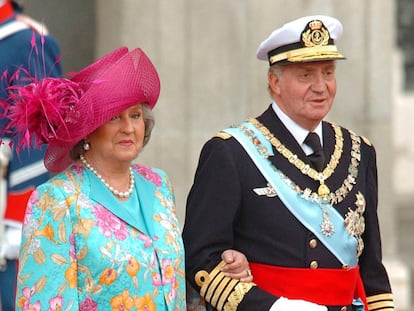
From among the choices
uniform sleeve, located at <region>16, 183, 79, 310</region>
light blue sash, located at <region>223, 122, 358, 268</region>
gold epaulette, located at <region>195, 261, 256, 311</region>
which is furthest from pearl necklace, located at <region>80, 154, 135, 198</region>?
light blue sash, located at <region>223, 122, 358, 268</region>

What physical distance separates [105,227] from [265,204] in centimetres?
65

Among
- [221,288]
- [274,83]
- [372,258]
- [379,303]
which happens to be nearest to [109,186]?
[221,288]

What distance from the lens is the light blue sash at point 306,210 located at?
4.38 meters

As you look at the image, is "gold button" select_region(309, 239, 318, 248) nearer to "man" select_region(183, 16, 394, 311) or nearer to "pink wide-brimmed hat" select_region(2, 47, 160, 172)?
"man" select_region(183, 16, 394, 311)

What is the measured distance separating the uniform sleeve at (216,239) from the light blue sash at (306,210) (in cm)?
12

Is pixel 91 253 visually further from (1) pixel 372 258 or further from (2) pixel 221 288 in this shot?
(1) pixel 372 258

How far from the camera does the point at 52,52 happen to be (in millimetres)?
5688

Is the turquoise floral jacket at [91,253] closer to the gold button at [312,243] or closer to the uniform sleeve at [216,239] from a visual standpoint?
the uniform sleeve at [216,239]

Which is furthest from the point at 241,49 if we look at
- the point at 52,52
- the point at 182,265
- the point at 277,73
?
the point at 182,265

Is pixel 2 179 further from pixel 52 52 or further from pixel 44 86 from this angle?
pixel 44 86

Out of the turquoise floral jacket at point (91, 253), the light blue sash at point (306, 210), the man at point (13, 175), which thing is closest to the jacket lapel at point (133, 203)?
the turquoise floral jacket at point (91, 253)

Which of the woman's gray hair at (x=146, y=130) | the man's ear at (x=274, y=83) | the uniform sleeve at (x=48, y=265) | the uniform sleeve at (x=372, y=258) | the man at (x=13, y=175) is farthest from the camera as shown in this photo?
the man at (x=13, y=175)

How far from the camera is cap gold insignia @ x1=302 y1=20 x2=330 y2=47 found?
4469 millimetres

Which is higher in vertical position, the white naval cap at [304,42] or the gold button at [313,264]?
the white naval cap at [304,42]
